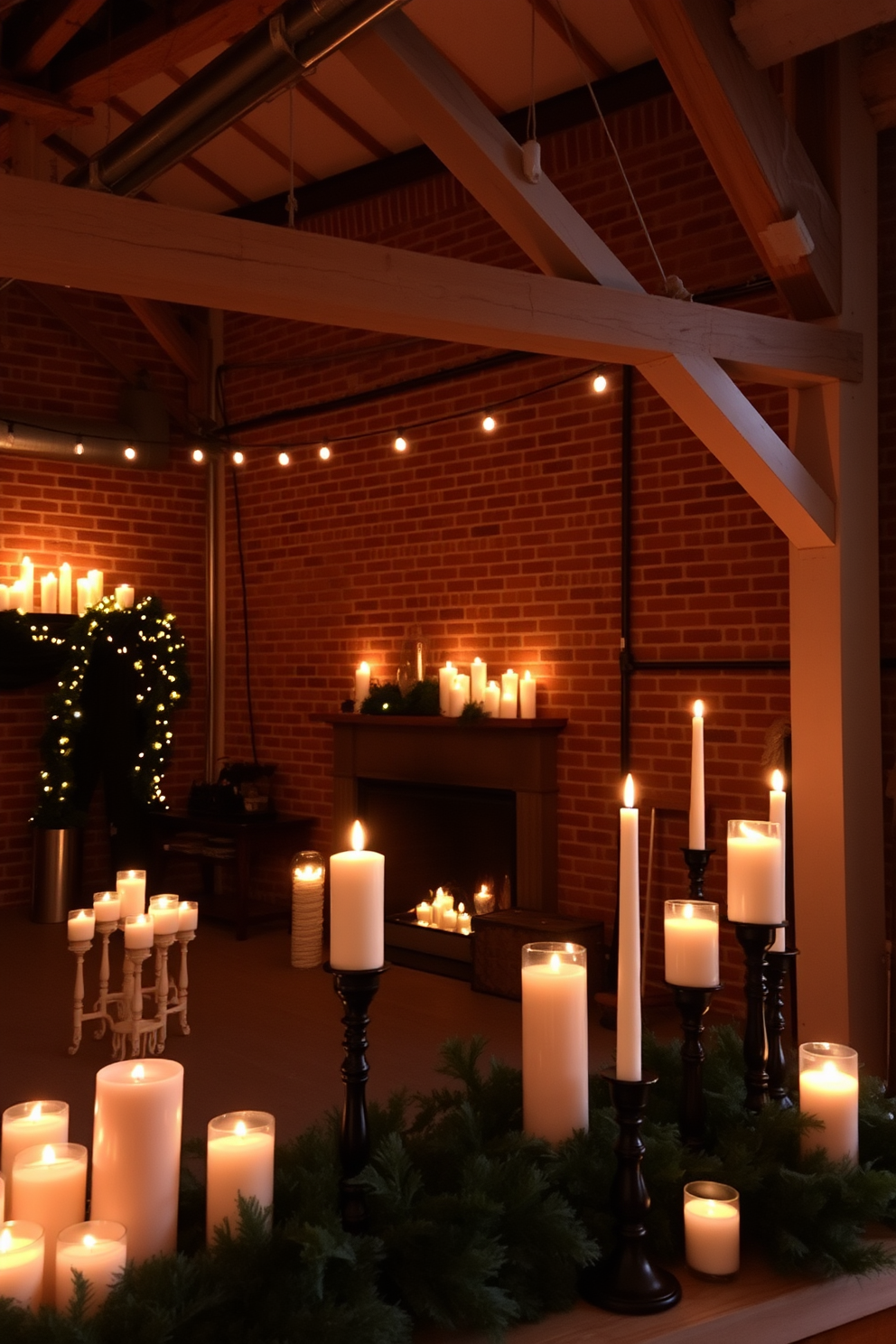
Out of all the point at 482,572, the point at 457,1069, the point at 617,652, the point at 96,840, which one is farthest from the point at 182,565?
the point at 457,1069

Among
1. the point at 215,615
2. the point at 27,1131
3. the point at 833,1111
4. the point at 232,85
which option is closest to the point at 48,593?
the point at 215,615

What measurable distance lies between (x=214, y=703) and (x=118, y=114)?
3.40 m

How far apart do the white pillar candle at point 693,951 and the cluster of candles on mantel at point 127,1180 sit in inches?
26.9

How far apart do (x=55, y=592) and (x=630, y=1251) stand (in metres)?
6.26

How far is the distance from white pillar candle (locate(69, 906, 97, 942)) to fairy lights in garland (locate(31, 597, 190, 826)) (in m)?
2.58

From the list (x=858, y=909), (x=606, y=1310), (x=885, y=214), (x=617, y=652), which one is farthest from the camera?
(x=617, y=652)

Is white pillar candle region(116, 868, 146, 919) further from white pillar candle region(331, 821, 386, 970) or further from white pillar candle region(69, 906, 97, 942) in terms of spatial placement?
white pillar candle region(331, 821, 386, 970)

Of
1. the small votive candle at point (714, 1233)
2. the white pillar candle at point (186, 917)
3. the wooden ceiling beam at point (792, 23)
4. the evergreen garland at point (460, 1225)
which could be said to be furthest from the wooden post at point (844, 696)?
the small votive candle at point (714, 1233)

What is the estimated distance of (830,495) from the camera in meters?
4.20

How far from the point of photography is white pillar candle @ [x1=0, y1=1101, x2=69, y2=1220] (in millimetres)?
1786

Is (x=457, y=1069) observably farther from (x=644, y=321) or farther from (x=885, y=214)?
(x=885, y=214)

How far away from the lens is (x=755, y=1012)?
2197 millimetres


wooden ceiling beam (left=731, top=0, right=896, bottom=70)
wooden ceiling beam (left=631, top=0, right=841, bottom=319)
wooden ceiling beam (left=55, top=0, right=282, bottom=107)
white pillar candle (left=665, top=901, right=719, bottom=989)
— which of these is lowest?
white pillar candle (left=665, top=901, right=719, bottom=989)

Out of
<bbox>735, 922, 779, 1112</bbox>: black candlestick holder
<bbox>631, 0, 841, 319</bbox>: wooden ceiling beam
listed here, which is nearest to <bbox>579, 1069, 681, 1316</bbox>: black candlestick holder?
<bbox>735, 922, 779, 1112</bbox>: black candlestick holder
